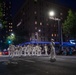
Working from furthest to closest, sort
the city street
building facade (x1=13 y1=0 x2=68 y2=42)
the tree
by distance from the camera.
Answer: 1. building facade (x1=13 y1=0 x2=68 y2=42)
2. the tree
3. the city street

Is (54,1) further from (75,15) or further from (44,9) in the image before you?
(75,15)

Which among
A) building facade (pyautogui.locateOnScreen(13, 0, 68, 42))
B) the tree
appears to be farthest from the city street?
building facade (pyautogui.locateOnScreen(13, 0, 68, 42))

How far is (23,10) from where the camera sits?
146 meters

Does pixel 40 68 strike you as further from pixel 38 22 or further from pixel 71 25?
pixel 38 22

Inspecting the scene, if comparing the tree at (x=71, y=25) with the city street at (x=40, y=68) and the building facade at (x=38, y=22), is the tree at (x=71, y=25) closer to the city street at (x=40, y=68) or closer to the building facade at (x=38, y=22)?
the city street at (x=40, y=68)

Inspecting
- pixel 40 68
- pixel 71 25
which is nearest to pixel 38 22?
pixel 71 25

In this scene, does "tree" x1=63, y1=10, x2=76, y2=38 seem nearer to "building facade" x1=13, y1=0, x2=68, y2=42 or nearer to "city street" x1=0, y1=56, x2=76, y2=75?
"city street" x1=0, y1=56, x2=76, y2=75

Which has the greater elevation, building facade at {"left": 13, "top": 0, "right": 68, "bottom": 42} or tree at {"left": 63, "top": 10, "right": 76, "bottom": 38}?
building facade at {"left": 13, "top": 0, "right": 68, "bottom": 42}

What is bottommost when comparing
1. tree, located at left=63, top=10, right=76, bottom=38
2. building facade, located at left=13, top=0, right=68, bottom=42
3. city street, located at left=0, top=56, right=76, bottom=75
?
city street, located at left=0, top=56, right=76, bottom=75

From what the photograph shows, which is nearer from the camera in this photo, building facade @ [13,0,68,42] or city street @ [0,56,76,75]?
city street @ [0,56,76,75]

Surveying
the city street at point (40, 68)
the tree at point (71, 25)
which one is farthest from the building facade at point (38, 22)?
the city street at point (40, 68)

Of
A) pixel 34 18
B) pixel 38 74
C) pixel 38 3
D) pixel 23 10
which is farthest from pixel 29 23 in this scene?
pixel 38 74

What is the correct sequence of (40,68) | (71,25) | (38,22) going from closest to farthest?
(40,68)
(71,25)
(38,22)

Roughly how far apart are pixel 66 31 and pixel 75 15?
4350 mm
